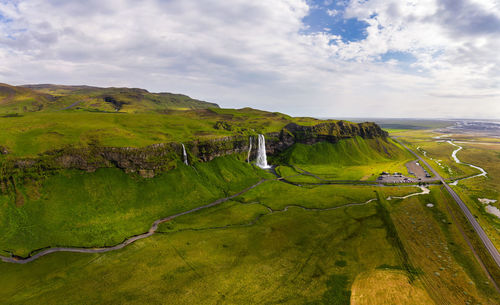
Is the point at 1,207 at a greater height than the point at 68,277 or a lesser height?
greater

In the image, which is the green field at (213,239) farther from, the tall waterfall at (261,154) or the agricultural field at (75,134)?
the tall waterfall at (261,154)

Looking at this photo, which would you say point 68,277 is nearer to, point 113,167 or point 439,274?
point 113,167

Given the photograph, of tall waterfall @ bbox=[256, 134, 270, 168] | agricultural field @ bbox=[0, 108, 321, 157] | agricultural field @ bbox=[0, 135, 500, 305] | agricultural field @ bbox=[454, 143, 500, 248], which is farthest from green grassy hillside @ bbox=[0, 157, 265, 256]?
agricultural field @ bbox=[454, 143, 500, 248]

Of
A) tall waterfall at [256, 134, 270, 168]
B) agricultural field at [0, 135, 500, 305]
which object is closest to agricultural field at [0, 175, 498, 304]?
agricultural field at [0, 135, 500, 305]

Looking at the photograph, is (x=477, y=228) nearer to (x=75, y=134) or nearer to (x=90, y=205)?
(x=90, y=205)

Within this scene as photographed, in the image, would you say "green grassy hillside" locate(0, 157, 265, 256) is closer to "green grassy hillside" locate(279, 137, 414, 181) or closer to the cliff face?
the cliff face

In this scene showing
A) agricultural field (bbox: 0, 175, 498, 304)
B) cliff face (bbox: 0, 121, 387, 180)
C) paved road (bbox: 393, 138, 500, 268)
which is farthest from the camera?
cliff face (bbox: 0, 121, 387, 180)

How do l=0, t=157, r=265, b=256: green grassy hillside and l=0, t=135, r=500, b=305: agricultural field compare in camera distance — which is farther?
l=0, t=157, r=265, b=256: green grassy hillside

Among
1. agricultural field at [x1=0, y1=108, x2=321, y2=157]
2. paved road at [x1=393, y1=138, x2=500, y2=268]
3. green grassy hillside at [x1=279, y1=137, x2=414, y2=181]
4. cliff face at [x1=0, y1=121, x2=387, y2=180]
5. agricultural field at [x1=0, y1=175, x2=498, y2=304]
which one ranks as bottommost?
agricultural field at [x1=0, y1=175, x2=498, y2=304]

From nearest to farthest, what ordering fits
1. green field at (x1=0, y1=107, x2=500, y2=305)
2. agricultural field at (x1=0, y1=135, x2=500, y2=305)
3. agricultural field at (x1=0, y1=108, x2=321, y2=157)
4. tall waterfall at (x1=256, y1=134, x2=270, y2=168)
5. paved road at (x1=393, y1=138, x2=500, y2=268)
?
agricultural field at (x1=0, y1=135, x2=500, y2=305), green field at (x1=0, y1=107, x2=500, y2=305), paved road at (x1=393, y1=138, x2=500, y2=268), agricultural field at (x1=0, y1=108, x2=321, y2=157), tall waterfall at (x1=256, y1=134, x2=270, y2=168)

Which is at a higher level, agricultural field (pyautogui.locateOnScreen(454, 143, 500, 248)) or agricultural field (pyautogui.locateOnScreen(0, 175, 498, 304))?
agricultural field (pyautogui.locateOnScreen(454, 143, 500, 248))

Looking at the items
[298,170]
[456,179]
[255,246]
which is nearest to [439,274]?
[255,246]
